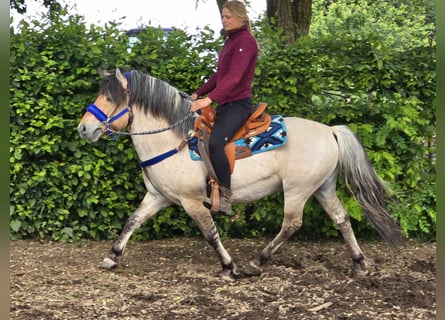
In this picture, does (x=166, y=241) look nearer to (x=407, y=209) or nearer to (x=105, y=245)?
(x=105, y=245)

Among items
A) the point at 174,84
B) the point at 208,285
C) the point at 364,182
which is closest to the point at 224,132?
the point at 208,285

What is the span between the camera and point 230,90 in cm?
454

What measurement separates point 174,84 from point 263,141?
1.72m

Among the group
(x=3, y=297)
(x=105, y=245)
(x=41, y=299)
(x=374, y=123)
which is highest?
(x=3, y=297)

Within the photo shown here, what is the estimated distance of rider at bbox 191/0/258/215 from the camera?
4.56 meters

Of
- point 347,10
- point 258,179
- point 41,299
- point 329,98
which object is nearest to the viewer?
point 41,299

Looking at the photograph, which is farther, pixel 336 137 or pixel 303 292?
pixel 336 137

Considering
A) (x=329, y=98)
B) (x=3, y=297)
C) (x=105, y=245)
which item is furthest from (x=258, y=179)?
(x=3, y=297)

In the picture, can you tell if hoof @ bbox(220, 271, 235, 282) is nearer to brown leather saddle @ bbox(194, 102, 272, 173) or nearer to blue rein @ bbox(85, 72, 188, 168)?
brown leather saddle @ bbox(194, 102, 272, 173)

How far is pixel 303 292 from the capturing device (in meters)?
4.54

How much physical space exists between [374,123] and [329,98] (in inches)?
24.4

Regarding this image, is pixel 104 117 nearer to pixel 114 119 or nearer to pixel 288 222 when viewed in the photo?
pixel 114 119

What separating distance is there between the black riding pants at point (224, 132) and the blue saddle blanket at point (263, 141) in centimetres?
18

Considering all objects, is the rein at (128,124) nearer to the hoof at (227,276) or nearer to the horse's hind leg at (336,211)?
the hoof at (227,276)
